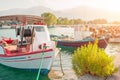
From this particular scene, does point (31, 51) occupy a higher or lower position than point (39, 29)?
lower

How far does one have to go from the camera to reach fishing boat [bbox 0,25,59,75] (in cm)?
1724

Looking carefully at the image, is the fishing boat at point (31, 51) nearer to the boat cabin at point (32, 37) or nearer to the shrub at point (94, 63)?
the boat cabin at point (32, 37)

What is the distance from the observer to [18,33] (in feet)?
65.8

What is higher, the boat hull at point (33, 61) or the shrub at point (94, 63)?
the shrub at point (94, 63)

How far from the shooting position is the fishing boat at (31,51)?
17241 mm

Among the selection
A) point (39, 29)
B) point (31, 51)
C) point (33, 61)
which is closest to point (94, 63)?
point (33, 61)

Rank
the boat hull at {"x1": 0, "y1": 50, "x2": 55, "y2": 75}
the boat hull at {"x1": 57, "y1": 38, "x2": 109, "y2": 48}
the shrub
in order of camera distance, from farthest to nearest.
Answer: the boat hull at {"x1": 57, "y1": 38, "x2": 109, "y2": 48}, the boat hull at {"x1": 0, "y1": 50, "x2": 55, "y2": 75}, the shrub

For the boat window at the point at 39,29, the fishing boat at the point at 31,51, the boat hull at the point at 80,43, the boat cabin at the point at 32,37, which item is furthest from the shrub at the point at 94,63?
the boat hull at the point at 80,43

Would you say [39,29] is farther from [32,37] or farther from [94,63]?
[94,63]

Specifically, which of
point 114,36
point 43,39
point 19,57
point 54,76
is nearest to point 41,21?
point 43,39

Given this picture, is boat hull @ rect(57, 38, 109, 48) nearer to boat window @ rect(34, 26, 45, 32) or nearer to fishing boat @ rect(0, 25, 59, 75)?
boat window @ rect(34, 26, 45, 32)

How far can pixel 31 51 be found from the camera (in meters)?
18.7

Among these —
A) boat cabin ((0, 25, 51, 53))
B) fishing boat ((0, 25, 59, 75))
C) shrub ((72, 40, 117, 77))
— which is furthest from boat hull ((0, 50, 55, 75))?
shrub ((72, 40, 117, 77))

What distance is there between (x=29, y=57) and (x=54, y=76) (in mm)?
2225
